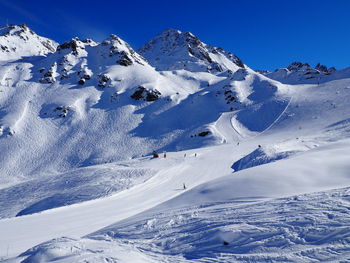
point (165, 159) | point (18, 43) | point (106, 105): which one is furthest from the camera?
point (18, 43)

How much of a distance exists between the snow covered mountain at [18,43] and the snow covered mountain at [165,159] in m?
0.73

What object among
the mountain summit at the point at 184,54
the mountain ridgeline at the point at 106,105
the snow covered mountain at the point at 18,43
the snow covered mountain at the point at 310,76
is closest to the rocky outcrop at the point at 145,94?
the mountain ridgeline at the point at 106,105

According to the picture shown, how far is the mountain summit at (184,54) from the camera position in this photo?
99.5 m

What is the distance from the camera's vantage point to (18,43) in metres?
91.9

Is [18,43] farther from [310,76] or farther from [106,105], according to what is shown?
[310,76]

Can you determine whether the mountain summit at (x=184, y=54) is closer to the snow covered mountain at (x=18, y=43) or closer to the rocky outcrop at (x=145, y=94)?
the rocky outcrop at (x=145, y=94)

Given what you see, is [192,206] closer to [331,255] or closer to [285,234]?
[285,234]

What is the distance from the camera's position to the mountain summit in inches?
3917

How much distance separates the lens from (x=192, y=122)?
183ft

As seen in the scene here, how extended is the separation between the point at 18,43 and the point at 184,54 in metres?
62.6

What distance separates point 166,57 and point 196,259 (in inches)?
4409

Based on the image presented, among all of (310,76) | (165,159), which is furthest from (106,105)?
(310,76)

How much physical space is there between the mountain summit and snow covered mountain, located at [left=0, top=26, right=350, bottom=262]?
1125 millimetres

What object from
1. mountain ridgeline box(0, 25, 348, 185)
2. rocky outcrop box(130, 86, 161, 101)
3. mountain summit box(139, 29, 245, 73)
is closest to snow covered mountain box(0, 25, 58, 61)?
mountain ridgeline box(0, 25, 348, 185)
